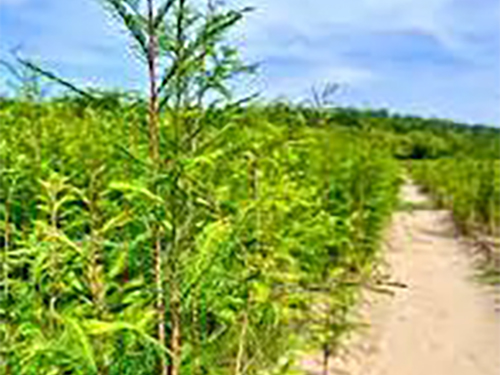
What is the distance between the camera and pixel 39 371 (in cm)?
254

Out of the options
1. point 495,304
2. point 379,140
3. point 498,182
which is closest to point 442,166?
point 498,182

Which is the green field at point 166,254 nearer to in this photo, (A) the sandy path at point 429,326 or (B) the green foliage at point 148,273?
(B) the green foliage at point 148,273

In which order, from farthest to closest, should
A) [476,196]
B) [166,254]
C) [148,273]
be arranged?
[476,196] < [148,273] < [166,254]

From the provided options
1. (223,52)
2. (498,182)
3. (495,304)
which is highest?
(223,52)

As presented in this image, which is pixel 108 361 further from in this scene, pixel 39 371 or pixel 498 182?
pixel 498 182

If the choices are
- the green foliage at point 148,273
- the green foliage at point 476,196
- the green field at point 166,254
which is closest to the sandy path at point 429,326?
the green foliage at point 476,196

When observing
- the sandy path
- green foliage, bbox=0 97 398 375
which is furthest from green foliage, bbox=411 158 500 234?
green foliage, bbox=0 97 398 375

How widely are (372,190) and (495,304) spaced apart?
2.05 m

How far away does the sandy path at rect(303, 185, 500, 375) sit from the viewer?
8.23 meters

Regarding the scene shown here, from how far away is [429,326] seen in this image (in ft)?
32.3

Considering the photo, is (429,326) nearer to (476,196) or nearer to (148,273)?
(148,273)

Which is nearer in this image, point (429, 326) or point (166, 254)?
point (166, 254)

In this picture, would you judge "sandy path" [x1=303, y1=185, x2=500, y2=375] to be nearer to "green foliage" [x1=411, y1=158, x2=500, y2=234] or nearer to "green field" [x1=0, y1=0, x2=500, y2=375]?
"green foliage" [x1=411, y1=158, x2=500, y2=234]

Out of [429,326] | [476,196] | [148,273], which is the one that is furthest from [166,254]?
[476,196]
